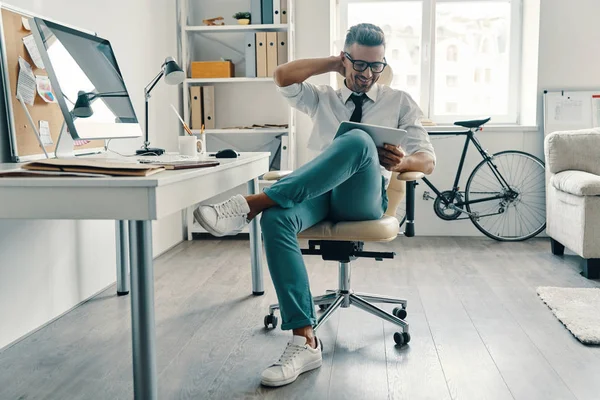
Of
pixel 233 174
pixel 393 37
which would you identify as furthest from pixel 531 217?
pixel 233 174

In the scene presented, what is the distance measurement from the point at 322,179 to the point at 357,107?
2.12 feet

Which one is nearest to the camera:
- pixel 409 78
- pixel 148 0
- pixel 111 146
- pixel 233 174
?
pixel 233 174

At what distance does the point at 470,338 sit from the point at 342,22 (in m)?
2.93

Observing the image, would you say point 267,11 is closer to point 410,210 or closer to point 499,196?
point 499,196

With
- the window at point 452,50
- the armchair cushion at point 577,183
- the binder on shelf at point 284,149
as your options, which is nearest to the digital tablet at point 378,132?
the armchair cushion at point 577,183

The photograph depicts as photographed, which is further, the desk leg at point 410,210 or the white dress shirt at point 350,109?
the white dress shirt at point 350,109

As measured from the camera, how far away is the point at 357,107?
2.42 m

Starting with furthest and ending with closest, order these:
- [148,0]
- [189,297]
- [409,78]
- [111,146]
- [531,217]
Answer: [409,78] < [531,217] < [148,0] < [111,146] < [189,297]

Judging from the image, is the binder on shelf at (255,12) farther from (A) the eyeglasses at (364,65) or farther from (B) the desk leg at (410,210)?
(B) the desk leg at (410,210)

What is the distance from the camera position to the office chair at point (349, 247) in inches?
78.2

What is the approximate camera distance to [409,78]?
14.7ft

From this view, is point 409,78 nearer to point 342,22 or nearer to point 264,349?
point 342,22

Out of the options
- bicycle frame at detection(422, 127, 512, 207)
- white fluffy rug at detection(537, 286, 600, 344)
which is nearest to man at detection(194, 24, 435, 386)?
white fluffy rug at detection(537, 286, 600, 344)

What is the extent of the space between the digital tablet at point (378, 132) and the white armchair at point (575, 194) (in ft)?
4.67
